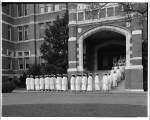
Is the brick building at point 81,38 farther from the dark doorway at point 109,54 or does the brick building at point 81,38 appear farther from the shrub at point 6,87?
the shrub at point 6,87

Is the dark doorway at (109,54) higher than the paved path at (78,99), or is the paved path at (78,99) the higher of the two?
the dark doorway at (109,54)

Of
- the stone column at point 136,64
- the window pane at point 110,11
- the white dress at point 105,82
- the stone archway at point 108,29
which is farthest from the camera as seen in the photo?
the window pane at point 110,11

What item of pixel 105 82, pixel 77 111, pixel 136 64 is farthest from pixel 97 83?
pixel 77 111

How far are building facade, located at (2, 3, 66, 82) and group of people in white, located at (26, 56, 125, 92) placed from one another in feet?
28.9

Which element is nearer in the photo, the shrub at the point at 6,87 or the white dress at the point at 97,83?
the white dress at the point at 97,83

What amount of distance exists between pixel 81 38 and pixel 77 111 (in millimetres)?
10550

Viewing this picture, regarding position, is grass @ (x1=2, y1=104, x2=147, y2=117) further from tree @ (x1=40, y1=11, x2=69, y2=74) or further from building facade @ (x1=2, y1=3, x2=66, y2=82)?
building facade @ (x1=2, y1=3, x2=66, y2=82)

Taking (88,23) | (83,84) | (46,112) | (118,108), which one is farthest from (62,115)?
(88,23)

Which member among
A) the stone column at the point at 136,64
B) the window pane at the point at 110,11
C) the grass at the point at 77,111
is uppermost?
the window pane at the point at 110,11

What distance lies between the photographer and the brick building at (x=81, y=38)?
1568 cm

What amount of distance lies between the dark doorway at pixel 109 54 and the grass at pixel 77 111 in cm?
1347

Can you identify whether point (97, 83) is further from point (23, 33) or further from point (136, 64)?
point (23, 33)

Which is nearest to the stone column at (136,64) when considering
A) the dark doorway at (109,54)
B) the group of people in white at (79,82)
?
the group of people in white at (79,82)

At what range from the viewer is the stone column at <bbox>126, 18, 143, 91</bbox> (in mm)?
15344
